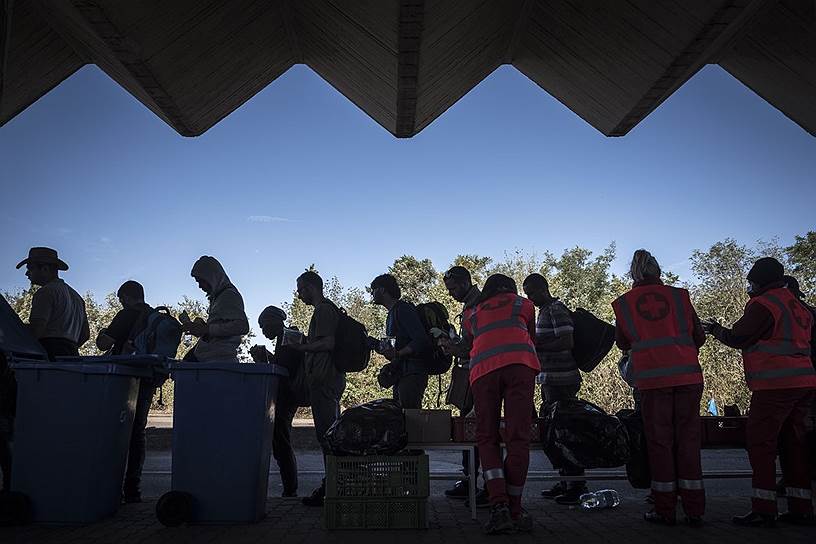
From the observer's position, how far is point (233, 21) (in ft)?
26.6

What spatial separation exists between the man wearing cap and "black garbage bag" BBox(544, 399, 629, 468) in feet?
12.7

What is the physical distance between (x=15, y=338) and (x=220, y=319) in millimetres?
1468

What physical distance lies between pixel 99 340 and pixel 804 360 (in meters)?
5.36

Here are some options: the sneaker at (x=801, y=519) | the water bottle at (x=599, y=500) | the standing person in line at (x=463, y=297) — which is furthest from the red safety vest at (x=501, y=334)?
the sneaker at (x=801, y=519)

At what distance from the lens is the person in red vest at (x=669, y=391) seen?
4.75 m

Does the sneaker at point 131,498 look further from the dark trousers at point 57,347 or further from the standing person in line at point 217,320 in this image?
the standing person in line at point 217,320

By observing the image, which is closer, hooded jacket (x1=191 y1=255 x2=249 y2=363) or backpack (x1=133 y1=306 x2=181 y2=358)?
hooded jacket (x1=191 y1=255 x2=249 y2=363)

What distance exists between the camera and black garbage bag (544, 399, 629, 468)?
5094 mm

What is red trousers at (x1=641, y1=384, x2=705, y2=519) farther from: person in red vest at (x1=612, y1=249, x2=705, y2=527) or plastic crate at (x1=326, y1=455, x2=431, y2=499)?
plastic crate at (x1=326, y1=455, x2=431, y2=499)

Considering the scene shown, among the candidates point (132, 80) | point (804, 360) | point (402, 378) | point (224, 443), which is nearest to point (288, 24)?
point (132, 80)

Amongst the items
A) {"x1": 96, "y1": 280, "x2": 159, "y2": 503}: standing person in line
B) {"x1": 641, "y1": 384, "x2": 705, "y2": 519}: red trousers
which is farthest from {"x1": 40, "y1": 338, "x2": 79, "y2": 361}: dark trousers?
{"x1": 641, "y1": 384, "x2": 705, "y2": 519}: red trousers

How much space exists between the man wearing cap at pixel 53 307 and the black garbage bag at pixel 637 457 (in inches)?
174

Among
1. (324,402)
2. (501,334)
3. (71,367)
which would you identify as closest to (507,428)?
(501,334)

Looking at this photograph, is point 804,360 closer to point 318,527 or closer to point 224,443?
point 318,527
